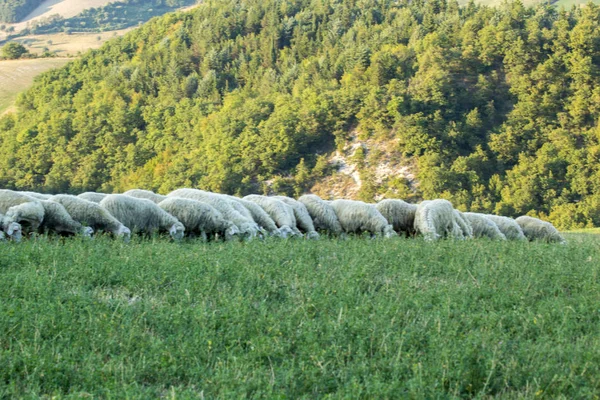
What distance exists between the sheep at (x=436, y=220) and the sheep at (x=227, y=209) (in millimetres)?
3157

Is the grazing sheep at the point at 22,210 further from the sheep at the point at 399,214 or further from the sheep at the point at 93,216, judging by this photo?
the sheep at the point at 399,214

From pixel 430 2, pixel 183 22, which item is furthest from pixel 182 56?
pixel 430 2

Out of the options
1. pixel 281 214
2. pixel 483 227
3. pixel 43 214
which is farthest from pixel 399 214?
pixel 43 214

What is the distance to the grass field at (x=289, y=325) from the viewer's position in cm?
538

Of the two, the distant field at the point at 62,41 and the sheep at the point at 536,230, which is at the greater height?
the sheep at the point at 536,230

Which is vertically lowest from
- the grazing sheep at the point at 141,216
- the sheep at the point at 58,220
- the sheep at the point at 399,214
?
the sheep at the point at 399,214

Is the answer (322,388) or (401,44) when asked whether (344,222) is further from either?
(401,44)

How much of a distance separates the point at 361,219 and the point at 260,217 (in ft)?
6.68

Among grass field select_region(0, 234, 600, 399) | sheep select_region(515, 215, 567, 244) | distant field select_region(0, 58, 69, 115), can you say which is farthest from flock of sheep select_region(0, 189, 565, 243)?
distant field select_region(0, 58, 69, 115)

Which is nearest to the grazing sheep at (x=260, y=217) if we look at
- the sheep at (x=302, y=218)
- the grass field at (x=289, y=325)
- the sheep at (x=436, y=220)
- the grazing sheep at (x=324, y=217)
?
the sheep at (x=302, y=218)

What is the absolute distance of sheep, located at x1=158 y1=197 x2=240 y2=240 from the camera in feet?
42.4

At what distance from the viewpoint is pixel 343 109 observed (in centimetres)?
6372

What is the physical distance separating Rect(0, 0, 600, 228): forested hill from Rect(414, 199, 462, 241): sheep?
111ft

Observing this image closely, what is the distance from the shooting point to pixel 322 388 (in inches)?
211
